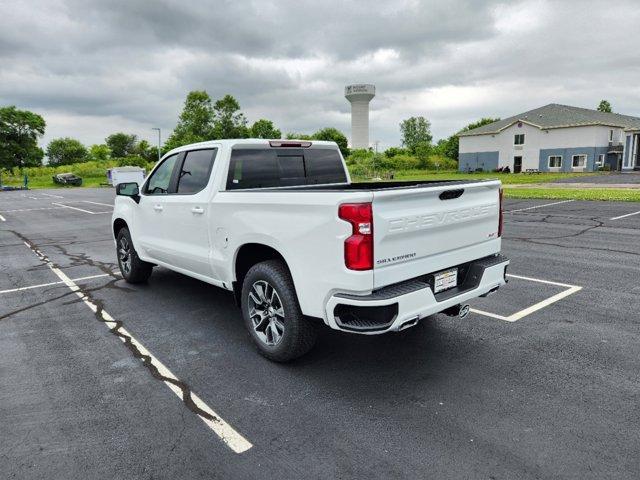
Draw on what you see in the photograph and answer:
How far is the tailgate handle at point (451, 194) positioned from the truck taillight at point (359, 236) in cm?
86

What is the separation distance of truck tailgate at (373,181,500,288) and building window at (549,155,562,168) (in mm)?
54524

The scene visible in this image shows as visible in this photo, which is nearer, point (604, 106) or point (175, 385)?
point (175, 385)

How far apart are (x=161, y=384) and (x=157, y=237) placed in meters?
2.43

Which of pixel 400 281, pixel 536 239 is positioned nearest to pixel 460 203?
pixel 400 281

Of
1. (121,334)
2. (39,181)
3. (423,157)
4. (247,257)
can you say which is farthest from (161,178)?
(39,181)

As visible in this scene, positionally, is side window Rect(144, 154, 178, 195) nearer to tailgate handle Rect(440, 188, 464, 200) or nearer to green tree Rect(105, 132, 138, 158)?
tailgate handle Rect(440, 188, 464, 200)

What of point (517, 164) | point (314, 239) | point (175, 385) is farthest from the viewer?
point (517, 164)

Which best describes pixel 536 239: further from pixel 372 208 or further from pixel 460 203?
pixel 372 208

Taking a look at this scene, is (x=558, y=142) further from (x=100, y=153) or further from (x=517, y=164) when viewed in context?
(x=100, y=153)

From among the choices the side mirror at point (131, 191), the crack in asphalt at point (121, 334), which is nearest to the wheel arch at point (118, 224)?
the side mirror at point (131, 191)

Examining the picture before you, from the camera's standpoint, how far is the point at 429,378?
3.80 meters

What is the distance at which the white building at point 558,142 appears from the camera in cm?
4944

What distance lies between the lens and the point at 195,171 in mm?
5105

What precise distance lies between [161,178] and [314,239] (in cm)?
323
